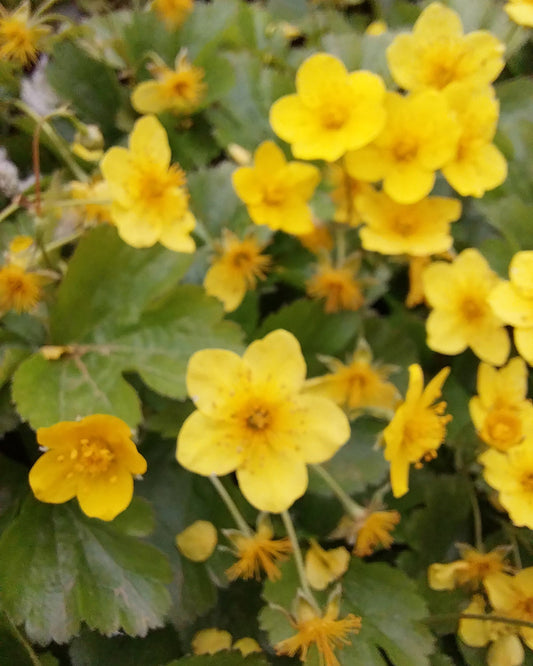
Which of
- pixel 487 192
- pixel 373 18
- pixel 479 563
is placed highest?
pixel 373 18

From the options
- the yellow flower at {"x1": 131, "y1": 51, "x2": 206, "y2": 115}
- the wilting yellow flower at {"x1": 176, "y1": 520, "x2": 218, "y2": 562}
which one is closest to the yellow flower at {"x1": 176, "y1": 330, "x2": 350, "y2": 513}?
the wilting yellow flower at {"x1": 176, "y1": 520, "x2": 218, "y2": 562}

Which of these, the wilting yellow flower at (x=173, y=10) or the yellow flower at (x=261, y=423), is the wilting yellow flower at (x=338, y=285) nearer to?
the yellow flower at (x=261, y=423)

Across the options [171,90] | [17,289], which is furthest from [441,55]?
[17,289]

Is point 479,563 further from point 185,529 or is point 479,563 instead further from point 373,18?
point 373,18

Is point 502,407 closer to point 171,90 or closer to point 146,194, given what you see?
point 146,194

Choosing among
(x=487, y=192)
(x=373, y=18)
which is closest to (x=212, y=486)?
(x=487, y=192)

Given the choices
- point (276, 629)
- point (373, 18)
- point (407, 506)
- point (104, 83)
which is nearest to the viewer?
point (276, 629)
